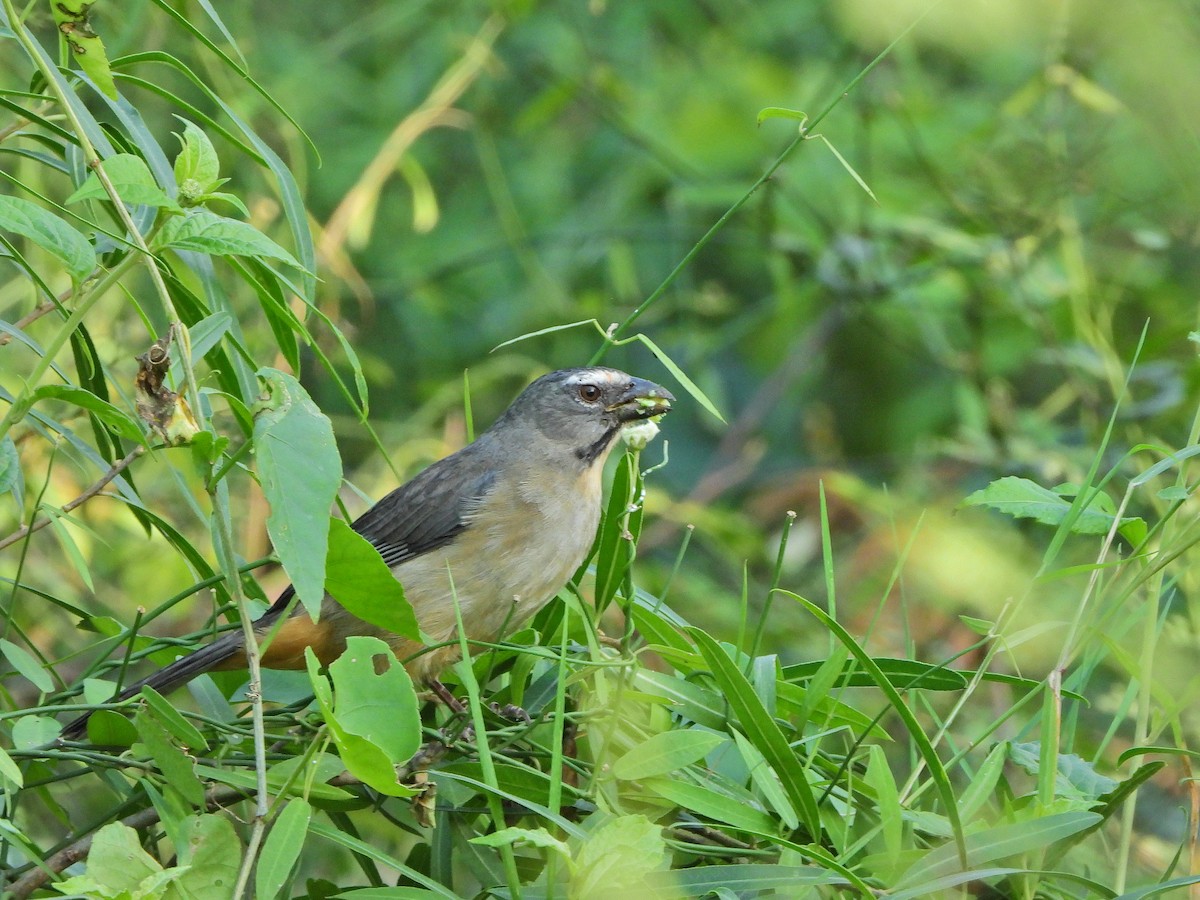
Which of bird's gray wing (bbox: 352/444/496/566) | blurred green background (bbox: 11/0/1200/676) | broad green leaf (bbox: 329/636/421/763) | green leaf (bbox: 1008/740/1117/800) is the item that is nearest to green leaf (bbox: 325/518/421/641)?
broad green leaf (bbox: 329/636/421/763)

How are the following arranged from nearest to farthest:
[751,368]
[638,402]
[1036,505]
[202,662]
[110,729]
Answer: [110,729] → [1036,505] → [202,662] → [638,402] → [751,368]

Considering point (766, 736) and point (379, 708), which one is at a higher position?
point (379, 708)

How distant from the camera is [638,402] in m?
3.97

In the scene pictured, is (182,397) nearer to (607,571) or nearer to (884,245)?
(607,571)

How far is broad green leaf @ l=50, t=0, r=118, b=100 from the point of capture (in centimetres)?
191

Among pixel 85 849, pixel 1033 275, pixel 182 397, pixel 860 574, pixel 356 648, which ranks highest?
pixel 182 397

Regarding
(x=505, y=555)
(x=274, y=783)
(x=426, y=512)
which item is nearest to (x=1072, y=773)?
(x=274, y=783)

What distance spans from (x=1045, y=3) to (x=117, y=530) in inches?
145

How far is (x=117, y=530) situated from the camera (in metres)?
5.39

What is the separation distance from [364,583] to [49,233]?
594mm

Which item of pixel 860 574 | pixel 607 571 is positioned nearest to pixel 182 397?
pixel 607 571

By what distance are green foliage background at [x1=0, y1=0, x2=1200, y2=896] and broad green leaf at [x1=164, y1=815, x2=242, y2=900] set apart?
23 mm

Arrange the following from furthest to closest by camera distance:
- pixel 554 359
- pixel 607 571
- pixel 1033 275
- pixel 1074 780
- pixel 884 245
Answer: pixel 554 359, pixel 884 245, pixel 1033 275, pixel 607 571, pixel 1074 780

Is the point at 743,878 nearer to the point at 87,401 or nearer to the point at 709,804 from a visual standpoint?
the point at 709,804
